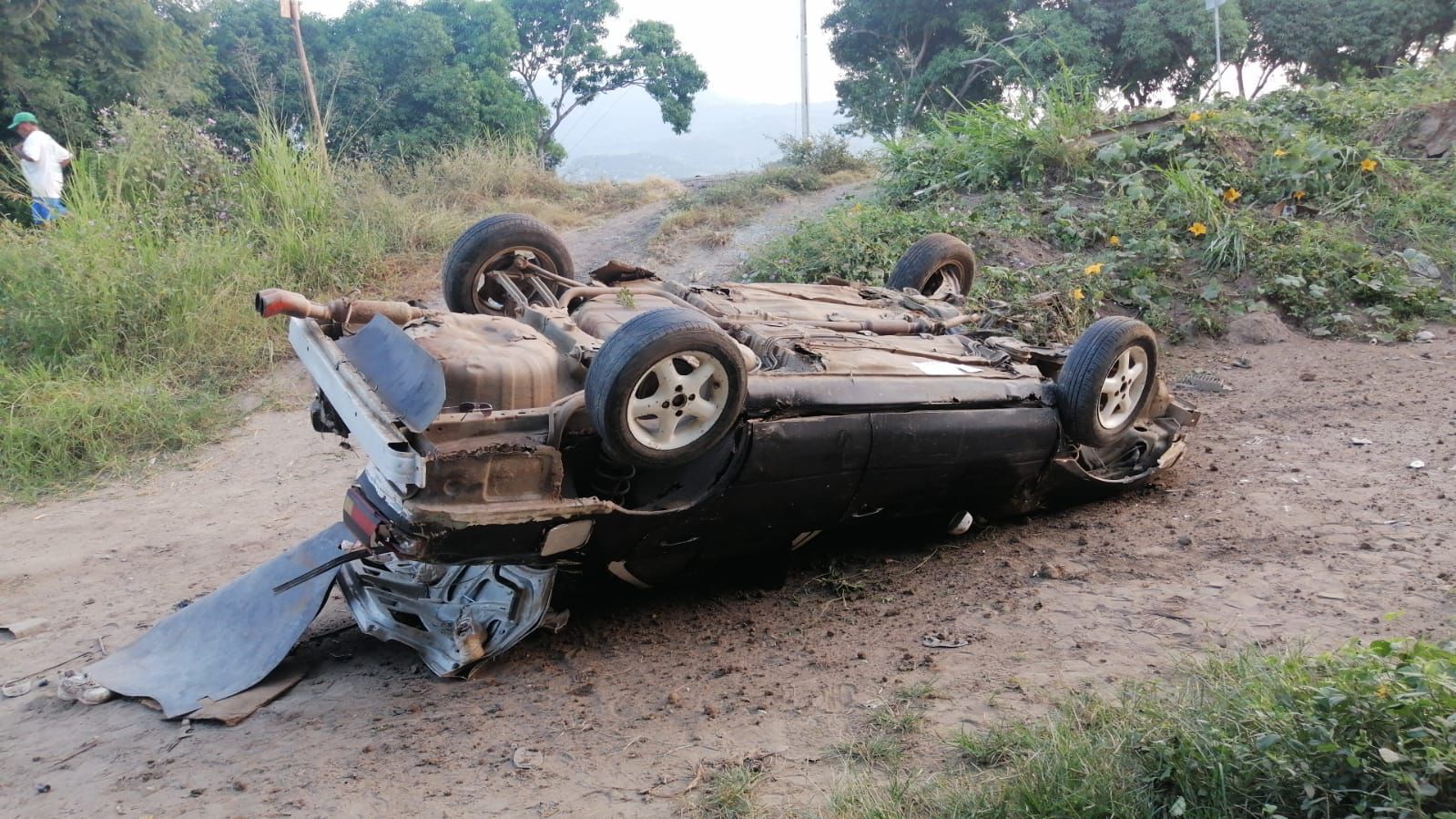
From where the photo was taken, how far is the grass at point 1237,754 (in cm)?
226

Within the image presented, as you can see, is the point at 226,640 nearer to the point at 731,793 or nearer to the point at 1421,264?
the point at 731,793

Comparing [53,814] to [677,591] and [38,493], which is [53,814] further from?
[38,493]

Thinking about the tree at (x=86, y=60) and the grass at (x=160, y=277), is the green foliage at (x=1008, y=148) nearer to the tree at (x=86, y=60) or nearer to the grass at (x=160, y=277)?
the grass at (x=160, y=277)

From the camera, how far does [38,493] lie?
21.8 ft

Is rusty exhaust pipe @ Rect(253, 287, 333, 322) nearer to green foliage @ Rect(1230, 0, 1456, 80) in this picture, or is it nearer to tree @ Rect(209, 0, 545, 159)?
tree @ Rect(209, 0, 545, 159)

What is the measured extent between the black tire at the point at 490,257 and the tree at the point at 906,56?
706 inches

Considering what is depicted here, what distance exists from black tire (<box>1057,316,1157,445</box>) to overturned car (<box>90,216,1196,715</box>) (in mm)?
12

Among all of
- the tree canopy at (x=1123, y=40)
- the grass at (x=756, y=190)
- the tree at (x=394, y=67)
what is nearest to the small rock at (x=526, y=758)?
the grass at (x=756, y=190)

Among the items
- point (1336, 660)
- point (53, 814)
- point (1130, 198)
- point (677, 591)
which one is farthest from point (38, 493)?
point (1130, 198)

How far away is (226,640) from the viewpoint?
13.7 feet

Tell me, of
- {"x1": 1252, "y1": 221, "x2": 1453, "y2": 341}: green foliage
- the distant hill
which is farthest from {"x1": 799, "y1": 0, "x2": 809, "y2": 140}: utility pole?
{"x1": 1252, "y1": 221, "x2": 1453, "y2": 341}: green foliage

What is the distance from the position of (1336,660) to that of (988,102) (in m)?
9.81

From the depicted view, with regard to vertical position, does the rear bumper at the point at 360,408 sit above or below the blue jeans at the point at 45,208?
below

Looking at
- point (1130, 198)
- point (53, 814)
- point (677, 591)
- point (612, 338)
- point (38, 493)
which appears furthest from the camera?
point (1130, 198)
